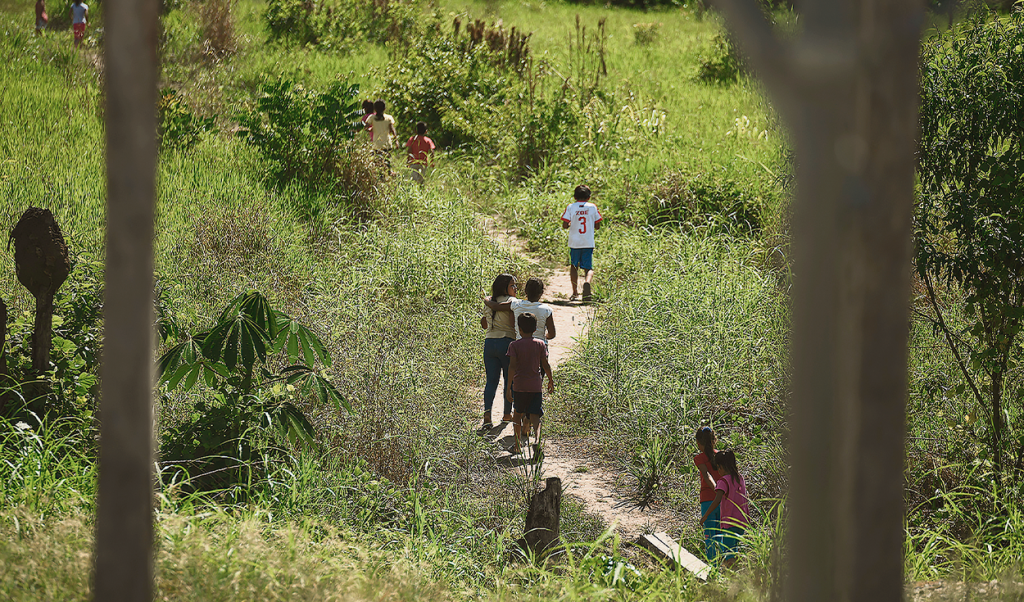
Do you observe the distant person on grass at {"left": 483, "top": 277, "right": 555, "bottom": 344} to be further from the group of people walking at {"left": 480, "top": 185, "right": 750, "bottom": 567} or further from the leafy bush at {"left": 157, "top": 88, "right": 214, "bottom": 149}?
the leafy bush at {"left": 157, "top": 88, "right": 214, "bottom": 149}

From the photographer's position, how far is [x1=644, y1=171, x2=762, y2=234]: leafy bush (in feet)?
35.1

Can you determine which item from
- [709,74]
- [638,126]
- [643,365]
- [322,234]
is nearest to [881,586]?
[643,365]

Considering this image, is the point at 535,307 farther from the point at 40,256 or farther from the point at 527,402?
the point at 40,256

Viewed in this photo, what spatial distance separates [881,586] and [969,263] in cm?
335

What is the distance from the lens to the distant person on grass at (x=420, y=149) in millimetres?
12016

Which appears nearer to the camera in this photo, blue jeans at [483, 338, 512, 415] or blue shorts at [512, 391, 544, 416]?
blue shorts at [512, 391, 544, 416]

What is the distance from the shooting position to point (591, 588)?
3451mm

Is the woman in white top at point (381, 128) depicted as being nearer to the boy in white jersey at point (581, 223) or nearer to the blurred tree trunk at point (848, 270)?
the boy in white jersey at point (581, 223)

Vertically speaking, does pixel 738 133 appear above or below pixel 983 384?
above

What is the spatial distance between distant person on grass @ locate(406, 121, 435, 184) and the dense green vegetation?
232 millimetres

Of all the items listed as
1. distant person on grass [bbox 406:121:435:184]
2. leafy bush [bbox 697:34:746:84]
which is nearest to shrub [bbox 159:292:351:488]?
distant person on grass [bbox 406:121:435:184]

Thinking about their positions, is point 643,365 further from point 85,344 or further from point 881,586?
point 881,586

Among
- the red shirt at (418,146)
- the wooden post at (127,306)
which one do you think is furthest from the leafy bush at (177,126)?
the wooden post at (127,306)

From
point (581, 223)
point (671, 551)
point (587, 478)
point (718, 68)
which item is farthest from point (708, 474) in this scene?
point (718, 68)
